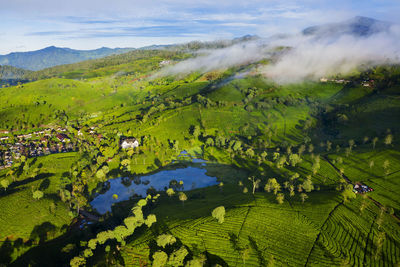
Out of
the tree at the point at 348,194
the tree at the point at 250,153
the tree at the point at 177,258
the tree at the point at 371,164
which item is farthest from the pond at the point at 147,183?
the tree at the point at 371,164

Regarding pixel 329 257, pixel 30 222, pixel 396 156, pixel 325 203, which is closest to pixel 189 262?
pixel 329 257

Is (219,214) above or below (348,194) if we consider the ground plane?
above

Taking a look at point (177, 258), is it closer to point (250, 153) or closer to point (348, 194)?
point (348, 194)

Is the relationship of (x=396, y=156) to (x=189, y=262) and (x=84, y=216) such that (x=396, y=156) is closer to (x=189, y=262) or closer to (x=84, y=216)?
(x=189, y=262)

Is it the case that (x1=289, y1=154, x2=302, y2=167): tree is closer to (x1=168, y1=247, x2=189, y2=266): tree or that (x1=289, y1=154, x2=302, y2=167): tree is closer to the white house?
(x1=168, y1=247, x2=189, y2=266): tree

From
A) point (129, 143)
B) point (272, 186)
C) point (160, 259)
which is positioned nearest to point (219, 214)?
point (160, 259)

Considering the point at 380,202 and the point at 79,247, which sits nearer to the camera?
the point at 79,247
